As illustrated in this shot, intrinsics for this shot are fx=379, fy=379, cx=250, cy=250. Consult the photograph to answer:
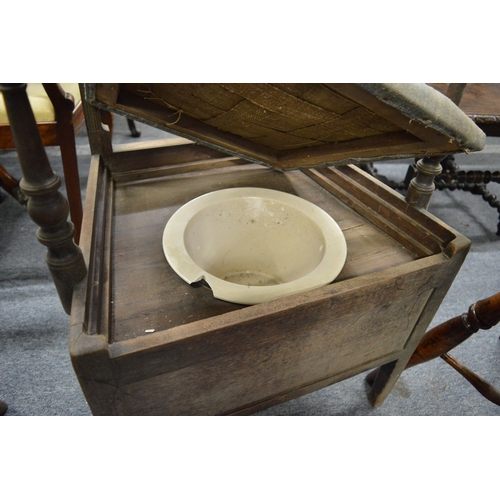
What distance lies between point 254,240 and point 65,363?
927 mm

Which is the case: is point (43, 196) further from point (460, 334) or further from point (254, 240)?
point (460, 334)

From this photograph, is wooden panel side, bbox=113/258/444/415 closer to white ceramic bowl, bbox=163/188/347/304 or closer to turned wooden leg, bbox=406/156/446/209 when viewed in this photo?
white ceramic bowl, bbox=163/188/347/304

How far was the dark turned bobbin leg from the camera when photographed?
1.73 ft

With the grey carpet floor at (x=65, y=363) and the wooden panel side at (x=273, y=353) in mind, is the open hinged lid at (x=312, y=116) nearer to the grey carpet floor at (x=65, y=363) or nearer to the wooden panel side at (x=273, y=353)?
the wooden panel side at (x=273, y=353)

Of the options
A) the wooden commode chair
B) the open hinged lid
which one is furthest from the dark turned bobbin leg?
the open hinged lid

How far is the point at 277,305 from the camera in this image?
2.50 feet

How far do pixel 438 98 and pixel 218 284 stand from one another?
0.57 metres

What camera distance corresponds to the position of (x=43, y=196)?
1.97 feet

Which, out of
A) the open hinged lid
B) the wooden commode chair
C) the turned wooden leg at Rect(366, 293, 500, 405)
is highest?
the open hinged lid

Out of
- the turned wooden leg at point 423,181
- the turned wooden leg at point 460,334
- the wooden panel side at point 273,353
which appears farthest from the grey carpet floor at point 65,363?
the turned wooden leg at point 423,181

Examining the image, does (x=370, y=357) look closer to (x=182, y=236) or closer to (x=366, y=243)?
(x=366, y=243)

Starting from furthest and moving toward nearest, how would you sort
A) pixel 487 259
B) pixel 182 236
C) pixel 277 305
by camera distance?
pixel 487 259 → pixel 182 236 → pixel 277 305

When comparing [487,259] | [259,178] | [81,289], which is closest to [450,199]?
[487,259]

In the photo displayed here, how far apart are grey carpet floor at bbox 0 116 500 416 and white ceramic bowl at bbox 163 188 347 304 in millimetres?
576
